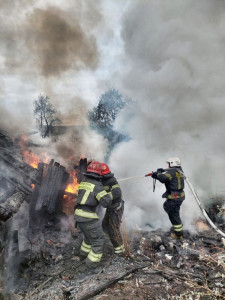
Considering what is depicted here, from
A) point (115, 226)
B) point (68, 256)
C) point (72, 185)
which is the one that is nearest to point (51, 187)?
point (72, 185)

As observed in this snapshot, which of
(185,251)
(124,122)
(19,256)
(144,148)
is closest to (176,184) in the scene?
(185,251)

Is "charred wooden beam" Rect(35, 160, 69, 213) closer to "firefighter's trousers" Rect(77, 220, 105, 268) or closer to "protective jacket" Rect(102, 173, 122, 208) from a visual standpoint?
"protective jacket" Rect(102, 173, 122, 208)

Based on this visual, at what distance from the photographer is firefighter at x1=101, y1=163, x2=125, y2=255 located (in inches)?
186

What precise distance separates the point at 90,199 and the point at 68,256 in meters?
1.78

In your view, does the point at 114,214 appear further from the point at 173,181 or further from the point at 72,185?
the point at 72,185

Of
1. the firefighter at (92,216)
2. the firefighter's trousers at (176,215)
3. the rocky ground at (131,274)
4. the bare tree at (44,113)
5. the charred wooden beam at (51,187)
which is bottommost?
the rocky ground at (131,274)

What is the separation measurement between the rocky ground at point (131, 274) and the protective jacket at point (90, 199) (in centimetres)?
110

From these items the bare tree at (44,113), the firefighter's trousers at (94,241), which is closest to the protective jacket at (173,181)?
the firefighter's trousers at (94,241)

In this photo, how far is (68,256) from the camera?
483cm

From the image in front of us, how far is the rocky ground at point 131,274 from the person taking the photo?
3.09 m

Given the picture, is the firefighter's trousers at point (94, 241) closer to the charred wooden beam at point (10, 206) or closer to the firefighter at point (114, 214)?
the firefighter at point (114, 214)

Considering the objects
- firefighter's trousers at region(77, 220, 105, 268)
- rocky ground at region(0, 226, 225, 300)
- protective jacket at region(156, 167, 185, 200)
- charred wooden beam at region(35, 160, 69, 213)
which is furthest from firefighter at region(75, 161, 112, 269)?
charred wooden beam at region(35, 160, 69, 213)

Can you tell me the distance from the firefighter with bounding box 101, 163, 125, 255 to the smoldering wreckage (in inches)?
8.2

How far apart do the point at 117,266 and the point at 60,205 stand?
3.61m
